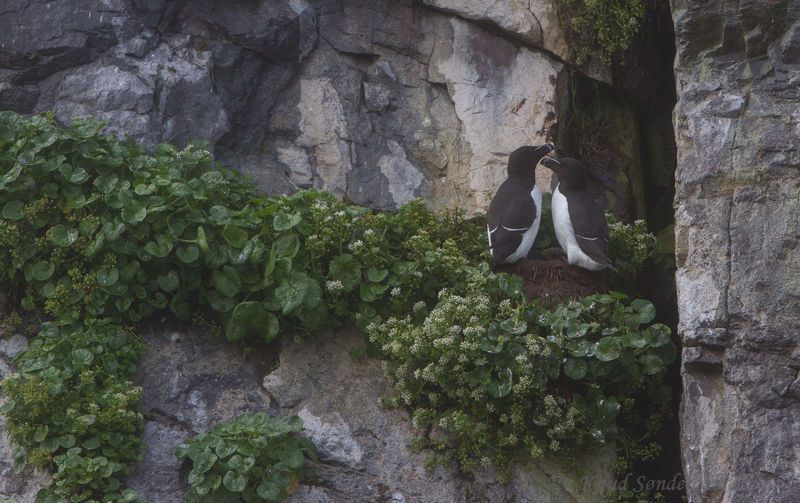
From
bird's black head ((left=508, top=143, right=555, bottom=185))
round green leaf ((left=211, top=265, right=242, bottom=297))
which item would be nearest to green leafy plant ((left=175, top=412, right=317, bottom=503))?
round green leaf ((left=211, top=265, right=242, bottom=297))

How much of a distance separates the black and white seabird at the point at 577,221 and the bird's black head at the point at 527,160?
12 centimetres

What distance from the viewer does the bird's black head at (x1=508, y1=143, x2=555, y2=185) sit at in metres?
6.79

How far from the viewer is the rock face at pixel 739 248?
4680 mm

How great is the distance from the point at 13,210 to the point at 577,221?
152 inches

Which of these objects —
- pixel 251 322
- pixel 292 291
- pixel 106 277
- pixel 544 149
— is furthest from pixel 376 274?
pixel 544 149

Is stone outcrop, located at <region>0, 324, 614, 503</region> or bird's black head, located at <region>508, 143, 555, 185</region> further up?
bird's black head, located at <region>508, 143, 555, 185</region>

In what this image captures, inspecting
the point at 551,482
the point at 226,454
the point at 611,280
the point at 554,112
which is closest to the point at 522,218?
the point at 611,280

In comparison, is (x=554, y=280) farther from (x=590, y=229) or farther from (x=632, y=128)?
(x=632, y=128)

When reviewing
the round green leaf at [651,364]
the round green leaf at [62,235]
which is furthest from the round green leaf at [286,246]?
the round green leaf at [651,364]

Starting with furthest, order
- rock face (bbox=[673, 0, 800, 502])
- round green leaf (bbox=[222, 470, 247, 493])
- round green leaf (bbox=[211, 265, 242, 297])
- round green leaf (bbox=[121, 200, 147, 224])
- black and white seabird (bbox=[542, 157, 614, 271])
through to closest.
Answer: black and white seabird (bbox=[542, 157, 614, 271])
round green leaf (bbox=[211, 265, 242, 297])
round green leaf (bbox=[121, 200, 147, 224])
round green leaf (bbox=[222, 470, 247, 493])
rock face (bbox=[673, 0, 800, 502])

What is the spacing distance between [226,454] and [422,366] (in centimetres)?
137

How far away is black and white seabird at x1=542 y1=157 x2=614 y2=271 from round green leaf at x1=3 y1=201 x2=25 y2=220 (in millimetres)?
3756

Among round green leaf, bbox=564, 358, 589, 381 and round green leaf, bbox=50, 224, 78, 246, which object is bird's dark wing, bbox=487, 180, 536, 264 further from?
round green leaf, bbox=50, 224, 78, 246

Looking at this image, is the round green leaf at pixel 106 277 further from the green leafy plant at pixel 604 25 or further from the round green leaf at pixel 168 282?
the green leafy plant at pixel 604 25
